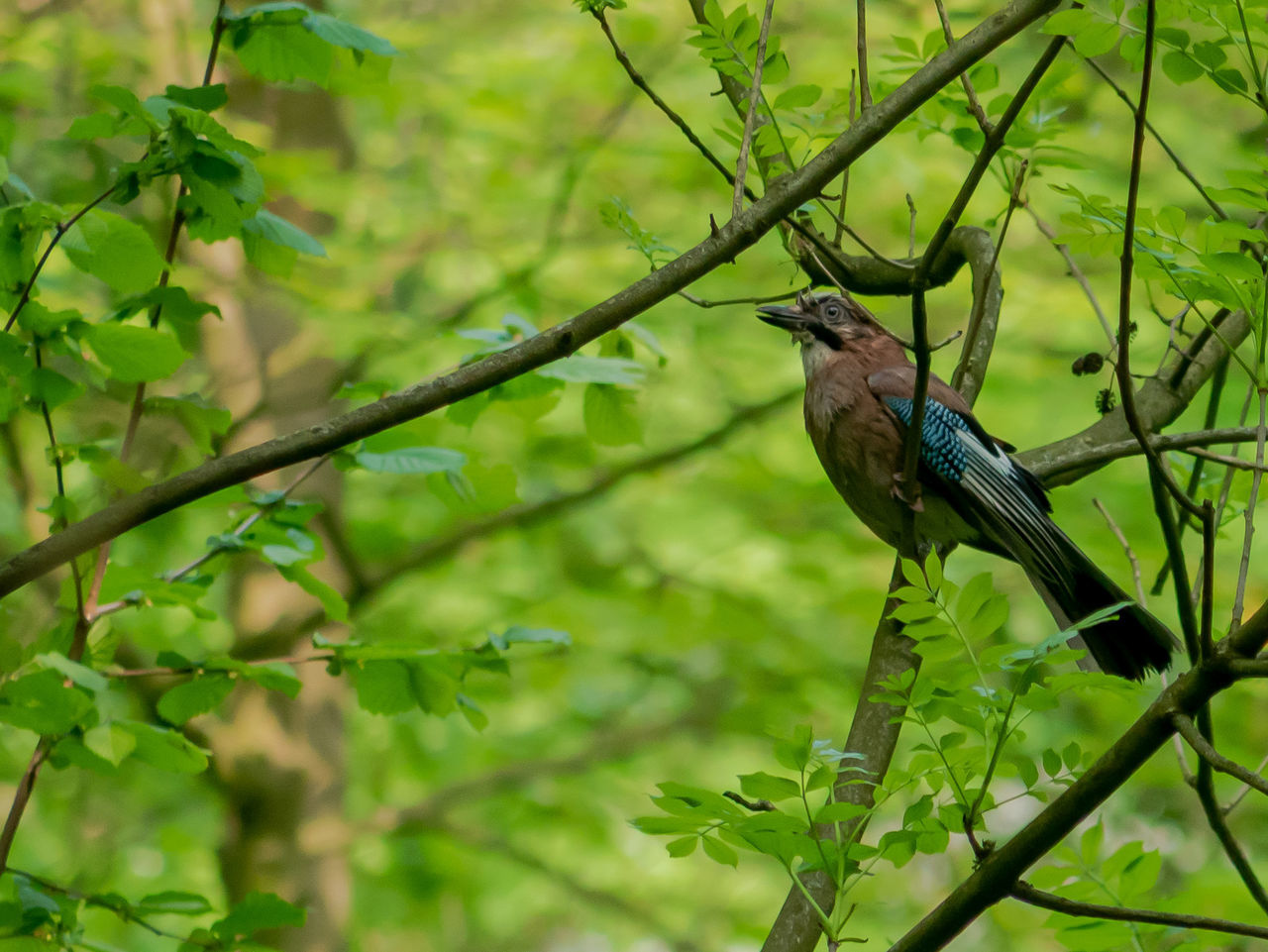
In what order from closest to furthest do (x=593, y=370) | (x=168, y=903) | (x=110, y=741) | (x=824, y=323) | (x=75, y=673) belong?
(x=75, y=673)
(x=110, y=741)
(x=168, y=903)
(x=593, y=370)
(x=824, y=323)

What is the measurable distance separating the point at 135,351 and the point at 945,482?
8.02 ft

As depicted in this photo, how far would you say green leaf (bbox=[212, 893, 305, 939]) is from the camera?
8.93 feet

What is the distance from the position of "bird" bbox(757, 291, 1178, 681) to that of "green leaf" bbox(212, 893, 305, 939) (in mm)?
1872

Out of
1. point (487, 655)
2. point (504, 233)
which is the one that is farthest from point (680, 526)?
point (487, 655)

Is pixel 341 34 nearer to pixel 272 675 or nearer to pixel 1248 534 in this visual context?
pixel 272 675

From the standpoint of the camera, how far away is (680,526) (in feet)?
27.0

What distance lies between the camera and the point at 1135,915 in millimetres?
1824

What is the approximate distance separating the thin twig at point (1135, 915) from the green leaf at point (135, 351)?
6.23 feet

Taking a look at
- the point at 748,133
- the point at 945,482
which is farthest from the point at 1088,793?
the point at 945,482

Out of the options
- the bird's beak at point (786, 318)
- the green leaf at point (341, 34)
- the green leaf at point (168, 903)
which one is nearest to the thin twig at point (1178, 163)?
the bird's beak at point (786, 318)

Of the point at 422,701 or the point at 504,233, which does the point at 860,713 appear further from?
the point at 504,233

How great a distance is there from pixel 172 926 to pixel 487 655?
6.91 meters

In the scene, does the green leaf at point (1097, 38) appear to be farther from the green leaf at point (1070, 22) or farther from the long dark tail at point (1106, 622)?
the long dark tail at point (1106, 622)

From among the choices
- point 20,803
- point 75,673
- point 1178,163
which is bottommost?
point 20,803
